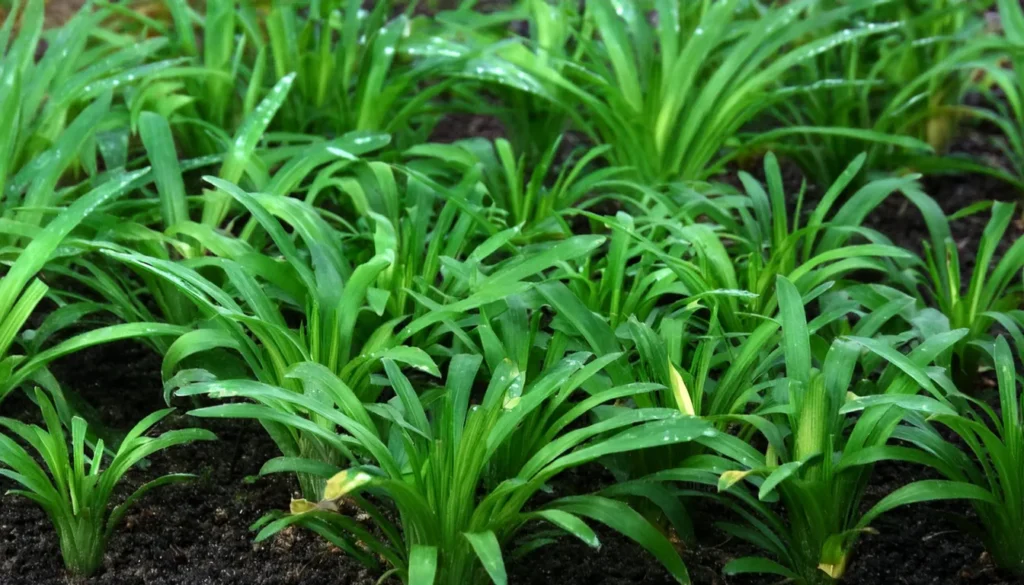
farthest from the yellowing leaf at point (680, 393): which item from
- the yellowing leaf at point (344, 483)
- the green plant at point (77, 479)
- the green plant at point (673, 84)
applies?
the green plant at point (673, 84)

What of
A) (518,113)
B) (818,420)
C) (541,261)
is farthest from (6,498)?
(518,113)

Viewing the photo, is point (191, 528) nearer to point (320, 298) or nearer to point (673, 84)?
point (320, 298)

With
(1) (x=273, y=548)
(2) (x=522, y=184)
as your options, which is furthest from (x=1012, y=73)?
(1) (x=273, y=548)

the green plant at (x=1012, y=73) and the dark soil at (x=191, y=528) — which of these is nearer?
the dark soil at (x=191, y=528)

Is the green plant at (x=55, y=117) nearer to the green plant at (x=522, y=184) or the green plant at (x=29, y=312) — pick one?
the green plant at (x=29, y=312)

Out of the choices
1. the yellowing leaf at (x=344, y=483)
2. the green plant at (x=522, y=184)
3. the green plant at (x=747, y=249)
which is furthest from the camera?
the green plant at (x=522, y=184)

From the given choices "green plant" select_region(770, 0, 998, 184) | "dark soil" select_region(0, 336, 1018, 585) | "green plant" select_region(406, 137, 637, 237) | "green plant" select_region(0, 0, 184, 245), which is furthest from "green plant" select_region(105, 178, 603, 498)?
"green plant" select_region(770, 0, 998, 184)

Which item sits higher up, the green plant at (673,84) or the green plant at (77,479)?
the green plant at (673,84)

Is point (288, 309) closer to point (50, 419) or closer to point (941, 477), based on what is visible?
point (50, 419)
